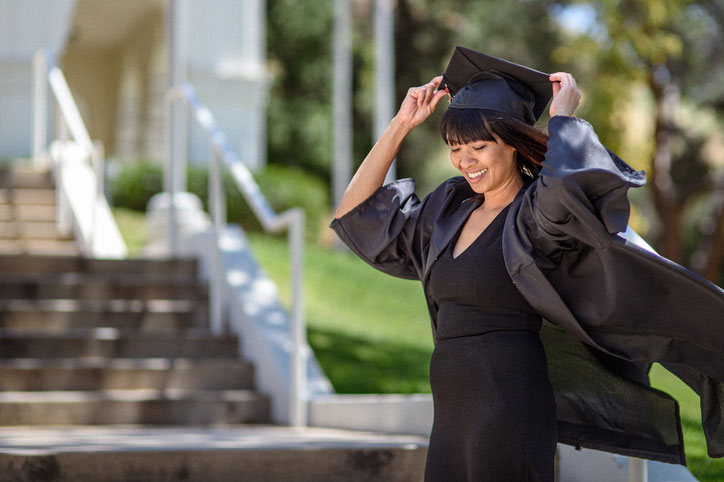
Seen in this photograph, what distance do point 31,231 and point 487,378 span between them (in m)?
6.42

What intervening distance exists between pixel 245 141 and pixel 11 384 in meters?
8.77

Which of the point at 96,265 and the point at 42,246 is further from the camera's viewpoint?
the point at 42,246

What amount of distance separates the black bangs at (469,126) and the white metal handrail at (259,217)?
2707 millimetres

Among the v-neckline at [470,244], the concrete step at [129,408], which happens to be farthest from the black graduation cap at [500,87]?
the concrete step at [129,408]

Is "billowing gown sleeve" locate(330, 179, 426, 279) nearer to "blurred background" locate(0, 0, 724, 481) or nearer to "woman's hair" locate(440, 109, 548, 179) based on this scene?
"woman's hair" locate(440, 109, 548, 179)

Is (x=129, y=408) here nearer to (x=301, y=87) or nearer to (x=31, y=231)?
(x=31, y=231)

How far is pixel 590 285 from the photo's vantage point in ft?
8.28

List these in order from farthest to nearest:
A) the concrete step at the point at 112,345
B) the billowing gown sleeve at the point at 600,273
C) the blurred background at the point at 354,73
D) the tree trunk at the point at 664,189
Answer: the tree trunk at the point at 664,189 < the blurred background at the point at 354,73 < the concrete step at the point at 112,345 < the billowing gown sleeve at the point at 600,273

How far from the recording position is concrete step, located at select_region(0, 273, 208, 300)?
6.31 metres

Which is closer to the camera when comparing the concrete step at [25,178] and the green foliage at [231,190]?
the concrete step at [25,178]

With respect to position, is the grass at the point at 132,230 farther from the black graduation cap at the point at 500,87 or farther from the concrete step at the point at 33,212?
the black graduation cap at the point at 500,87

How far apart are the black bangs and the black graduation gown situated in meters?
0.18

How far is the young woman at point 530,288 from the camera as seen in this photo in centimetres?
238

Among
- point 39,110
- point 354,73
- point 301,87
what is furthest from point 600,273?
point 354,73
